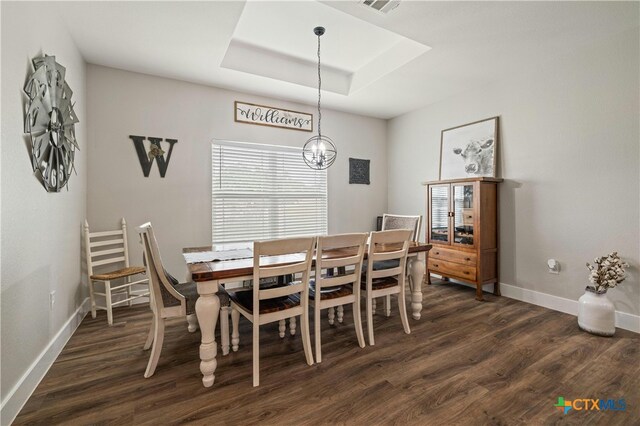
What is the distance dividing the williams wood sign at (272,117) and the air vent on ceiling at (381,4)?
219 cm

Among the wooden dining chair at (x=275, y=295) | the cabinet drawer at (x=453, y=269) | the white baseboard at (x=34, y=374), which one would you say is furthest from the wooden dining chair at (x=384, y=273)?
the white baseboard at (x=34, y=374)

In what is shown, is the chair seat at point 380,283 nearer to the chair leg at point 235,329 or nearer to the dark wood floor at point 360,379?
the dark wood floor at point 360,379

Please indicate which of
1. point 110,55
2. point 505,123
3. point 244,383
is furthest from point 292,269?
point 505,123

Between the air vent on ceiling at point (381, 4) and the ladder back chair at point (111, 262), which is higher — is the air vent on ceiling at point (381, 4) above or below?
above

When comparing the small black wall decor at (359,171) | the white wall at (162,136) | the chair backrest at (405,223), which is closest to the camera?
the white wall at (162,136)


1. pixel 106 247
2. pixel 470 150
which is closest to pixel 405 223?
pixel 470 150

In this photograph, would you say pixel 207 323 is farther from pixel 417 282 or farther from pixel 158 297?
pixel 417 282

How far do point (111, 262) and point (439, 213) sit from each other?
13.2 feet

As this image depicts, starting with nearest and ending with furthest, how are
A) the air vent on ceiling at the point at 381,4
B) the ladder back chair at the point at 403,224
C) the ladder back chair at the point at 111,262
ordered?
the air vent on ceiling at the point at 381,4
the ladder back chair at the point at 111,262
the ladder back chair at the point at 403,224

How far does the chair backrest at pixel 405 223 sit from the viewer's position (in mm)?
3352

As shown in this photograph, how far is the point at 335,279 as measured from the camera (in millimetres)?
2227

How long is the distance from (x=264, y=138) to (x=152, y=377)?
3.09m

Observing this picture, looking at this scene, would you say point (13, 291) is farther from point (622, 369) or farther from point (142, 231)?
point (622, 369)

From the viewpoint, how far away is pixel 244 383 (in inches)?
74.7
